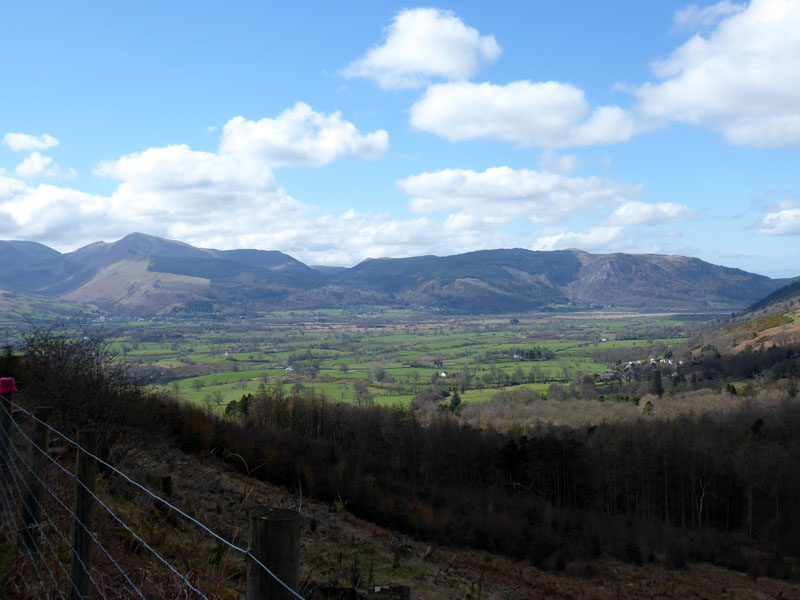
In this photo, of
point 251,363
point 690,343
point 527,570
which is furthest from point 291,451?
point 690,343

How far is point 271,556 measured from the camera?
6.95ft

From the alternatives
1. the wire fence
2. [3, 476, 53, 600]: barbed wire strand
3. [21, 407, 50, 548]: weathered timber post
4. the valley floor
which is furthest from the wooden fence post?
the valley floor

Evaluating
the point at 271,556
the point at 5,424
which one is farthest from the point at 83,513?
the point at 5,424

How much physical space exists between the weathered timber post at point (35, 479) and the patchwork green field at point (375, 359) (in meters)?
44.4

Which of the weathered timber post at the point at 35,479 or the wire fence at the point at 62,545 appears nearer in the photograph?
the wire fence at the point at 62,545

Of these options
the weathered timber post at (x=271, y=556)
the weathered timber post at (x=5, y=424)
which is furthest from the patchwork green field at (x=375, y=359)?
the weathered timber post at (x=271, y=556)

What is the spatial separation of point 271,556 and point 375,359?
123m

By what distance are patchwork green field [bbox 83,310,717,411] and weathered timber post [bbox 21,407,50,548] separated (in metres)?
44.4

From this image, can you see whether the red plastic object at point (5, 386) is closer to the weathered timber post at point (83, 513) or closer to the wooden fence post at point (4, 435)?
the wooden fence post at point (4, 435)

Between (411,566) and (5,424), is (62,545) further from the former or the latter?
(411,566)

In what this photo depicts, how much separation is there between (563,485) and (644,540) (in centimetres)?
1204

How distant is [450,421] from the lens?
5516 cm

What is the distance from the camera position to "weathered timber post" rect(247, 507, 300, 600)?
211 cm

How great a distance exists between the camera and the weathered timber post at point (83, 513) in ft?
13.0
